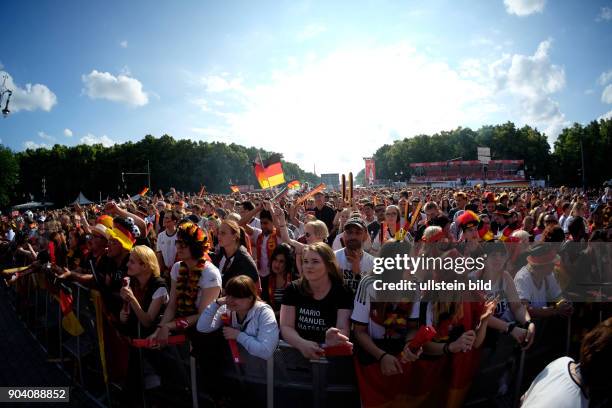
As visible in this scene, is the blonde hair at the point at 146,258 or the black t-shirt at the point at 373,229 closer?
the blonde hair at the point at 146,258

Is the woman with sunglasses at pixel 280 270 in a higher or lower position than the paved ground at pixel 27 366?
higher

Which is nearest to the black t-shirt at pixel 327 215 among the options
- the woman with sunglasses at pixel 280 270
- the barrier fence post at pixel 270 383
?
the woman with sunglasses at pixel 280 270

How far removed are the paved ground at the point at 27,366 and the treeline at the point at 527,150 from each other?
80.2 metres

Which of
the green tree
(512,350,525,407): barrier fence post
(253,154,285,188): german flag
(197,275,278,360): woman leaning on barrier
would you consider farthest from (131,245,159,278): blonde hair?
the green tree

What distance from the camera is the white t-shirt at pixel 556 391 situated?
1.70m

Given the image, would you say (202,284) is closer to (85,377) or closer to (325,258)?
(325,258)

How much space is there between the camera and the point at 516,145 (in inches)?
3408

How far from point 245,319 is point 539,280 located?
10.1 feet

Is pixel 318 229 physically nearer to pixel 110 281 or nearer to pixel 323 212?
pixel 110 281

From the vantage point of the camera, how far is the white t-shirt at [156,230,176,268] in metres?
6.85

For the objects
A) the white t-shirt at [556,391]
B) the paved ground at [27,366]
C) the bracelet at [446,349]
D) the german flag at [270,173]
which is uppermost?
the german flag at [270,173]

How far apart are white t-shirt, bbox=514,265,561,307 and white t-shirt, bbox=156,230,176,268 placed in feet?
17.8

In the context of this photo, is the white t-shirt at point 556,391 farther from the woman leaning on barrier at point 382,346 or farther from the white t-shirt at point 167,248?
the white t-shirt at point 167,248

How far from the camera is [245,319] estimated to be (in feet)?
10.2
